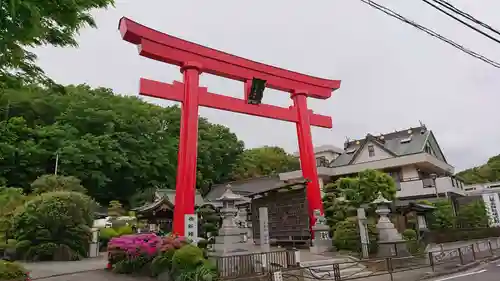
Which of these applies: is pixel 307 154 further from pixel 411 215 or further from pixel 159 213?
pixel 159 213

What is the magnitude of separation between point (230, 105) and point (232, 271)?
9.31m

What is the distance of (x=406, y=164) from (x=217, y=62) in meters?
19.7

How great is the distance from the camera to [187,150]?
1477 centimetres

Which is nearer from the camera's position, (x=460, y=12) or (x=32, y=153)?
(x=460, y=12)

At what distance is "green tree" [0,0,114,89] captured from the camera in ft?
16.4

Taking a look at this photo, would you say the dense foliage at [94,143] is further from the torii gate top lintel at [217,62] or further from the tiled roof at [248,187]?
the torii gate top lintel at [217,62]

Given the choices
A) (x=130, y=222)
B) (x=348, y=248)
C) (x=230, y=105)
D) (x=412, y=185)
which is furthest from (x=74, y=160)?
(x=412, y=185)

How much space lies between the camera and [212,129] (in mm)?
45562

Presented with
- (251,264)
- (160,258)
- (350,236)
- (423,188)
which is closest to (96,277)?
(160,258)

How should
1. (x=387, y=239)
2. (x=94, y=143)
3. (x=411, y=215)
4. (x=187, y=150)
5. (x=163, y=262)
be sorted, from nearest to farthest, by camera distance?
(x=163, y=262), (x=187, y=150), (x=387, y=239), (x=411, y=215), (x=94, y=143)

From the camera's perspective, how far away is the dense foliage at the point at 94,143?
2847cm

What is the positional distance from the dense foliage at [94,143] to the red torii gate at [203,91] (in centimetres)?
1435

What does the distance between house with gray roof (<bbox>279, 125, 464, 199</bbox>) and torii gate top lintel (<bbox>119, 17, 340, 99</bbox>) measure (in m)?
11.3

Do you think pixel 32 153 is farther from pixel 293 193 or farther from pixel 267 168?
pixel 267 168
